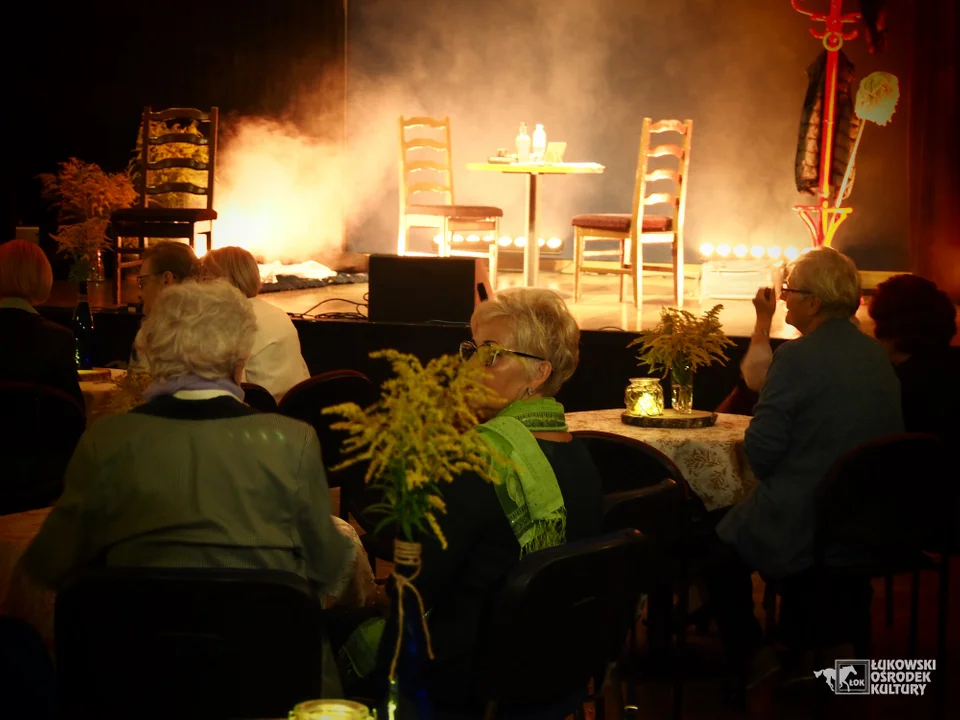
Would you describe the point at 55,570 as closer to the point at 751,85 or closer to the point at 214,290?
the point at 214,290

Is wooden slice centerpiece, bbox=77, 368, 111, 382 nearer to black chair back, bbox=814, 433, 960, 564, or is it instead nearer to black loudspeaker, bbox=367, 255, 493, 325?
black loudspeaker, bbox=367, 255, 493, 325

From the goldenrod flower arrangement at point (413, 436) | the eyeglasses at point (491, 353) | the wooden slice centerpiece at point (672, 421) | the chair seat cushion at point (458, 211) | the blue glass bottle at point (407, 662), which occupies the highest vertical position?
the chair seat cushion at point (458, 211)

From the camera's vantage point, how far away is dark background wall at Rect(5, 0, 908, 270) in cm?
870

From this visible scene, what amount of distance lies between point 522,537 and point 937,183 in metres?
7.16

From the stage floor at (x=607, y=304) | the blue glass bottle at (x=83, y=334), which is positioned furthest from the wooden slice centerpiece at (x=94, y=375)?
the stage floor at (x=607, y=304)

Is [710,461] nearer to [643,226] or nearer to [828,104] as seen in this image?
[643,226]

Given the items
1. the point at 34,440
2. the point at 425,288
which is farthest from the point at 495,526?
the point at 425,288

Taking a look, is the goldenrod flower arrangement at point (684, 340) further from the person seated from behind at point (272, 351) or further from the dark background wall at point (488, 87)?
the dark background wall at point (488, 87)

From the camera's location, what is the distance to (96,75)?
872 centimetres

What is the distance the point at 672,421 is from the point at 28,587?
6.42 feet

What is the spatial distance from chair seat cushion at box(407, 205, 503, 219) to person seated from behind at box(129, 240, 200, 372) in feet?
13.6

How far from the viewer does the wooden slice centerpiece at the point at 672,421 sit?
3.53 m

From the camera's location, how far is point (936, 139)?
825 cm

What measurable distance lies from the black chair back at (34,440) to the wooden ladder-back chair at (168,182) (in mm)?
3060
